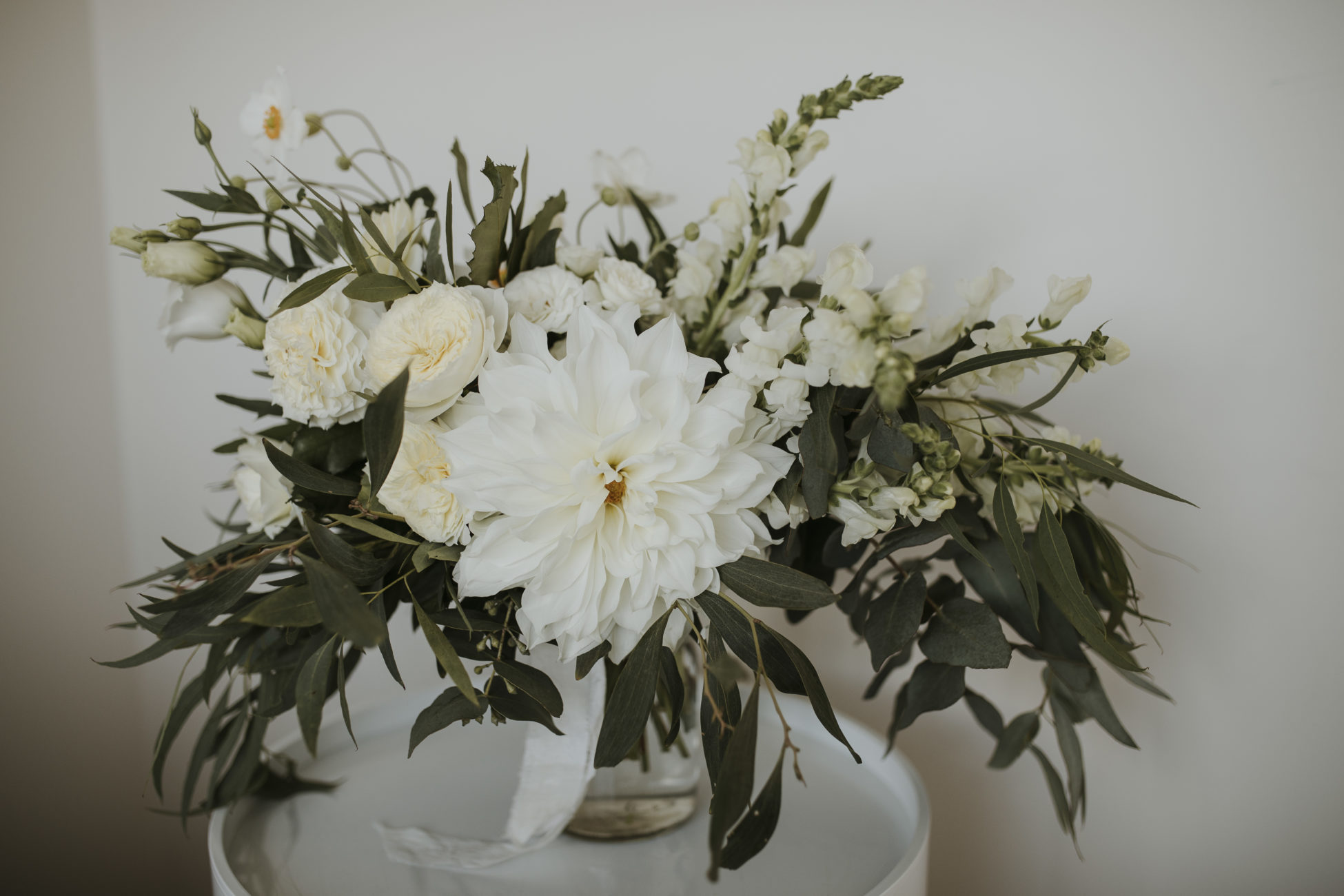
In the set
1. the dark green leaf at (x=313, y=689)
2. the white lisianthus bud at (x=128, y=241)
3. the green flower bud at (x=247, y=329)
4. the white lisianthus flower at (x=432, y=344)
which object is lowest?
the dark green leaf at (x=313, y=689)

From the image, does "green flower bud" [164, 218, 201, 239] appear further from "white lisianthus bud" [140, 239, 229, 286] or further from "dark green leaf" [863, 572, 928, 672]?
"dark green leaf" [863, 572, 928, 672]

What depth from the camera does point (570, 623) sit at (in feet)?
1.66

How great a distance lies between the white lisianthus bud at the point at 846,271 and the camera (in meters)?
0.47

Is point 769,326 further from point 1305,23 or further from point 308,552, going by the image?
point 1305,23

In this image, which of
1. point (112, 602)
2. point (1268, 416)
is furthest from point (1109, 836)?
point (112, 602)

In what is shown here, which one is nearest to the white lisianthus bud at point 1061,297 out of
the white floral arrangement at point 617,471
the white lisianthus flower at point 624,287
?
the white floral arrangement at point 617,471

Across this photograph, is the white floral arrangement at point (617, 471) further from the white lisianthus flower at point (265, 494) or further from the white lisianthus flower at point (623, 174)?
the white lisianthus flower at point (623, 174)

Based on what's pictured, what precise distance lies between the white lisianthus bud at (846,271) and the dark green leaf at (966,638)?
261mm

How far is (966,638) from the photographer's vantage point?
568mm

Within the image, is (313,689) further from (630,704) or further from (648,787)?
(648,787)

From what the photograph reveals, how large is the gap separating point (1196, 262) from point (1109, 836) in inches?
25.1

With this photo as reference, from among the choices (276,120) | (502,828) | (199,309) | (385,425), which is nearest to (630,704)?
(385,425)

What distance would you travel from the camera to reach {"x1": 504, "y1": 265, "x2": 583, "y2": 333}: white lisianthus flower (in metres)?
0.57

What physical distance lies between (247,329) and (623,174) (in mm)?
352
